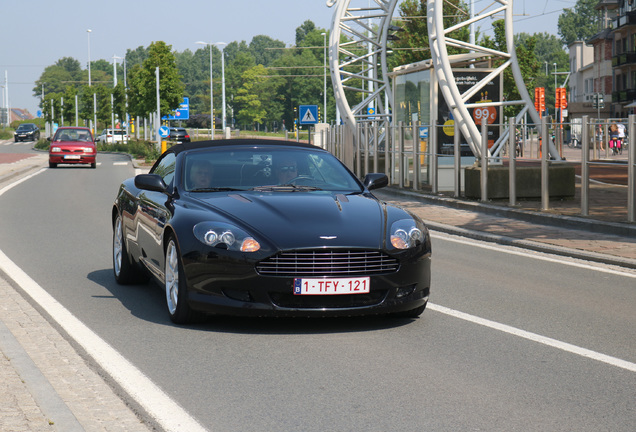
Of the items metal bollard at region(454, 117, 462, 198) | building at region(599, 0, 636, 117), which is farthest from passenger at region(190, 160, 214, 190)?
building at region(599, 0, 636, 117)

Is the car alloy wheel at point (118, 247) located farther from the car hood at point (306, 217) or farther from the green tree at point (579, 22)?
the green tree at point (579, 22)

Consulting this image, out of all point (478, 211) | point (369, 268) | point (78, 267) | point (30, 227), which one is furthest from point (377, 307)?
point (478, 211)

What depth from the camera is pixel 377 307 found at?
692 cm

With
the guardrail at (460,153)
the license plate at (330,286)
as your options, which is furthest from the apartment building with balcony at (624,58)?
the license plate at (330,286)

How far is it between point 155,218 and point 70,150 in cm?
3359

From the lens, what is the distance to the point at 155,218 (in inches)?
313

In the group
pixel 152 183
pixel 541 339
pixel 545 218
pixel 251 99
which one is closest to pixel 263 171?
pixel 152 183

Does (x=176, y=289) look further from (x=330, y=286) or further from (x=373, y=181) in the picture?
(x=373, y=181)

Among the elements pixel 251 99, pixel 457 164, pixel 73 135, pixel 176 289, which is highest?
pixel 251 99

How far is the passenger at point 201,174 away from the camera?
8.00 metres

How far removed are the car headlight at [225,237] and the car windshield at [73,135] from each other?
35346 millimetres

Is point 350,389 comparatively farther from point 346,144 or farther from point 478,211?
point 346,144

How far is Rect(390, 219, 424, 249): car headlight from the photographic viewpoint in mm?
7000

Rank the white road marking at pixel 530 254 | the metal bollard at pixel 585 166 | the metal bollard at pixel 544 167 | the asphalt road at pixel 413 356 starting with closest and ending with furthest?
1. the asphalt road at pixel 413 356
2. the white road marking at pixel 530 254
3. the metal bollard at pixel 585 166
4. the metal bollard at pixel 544 167
